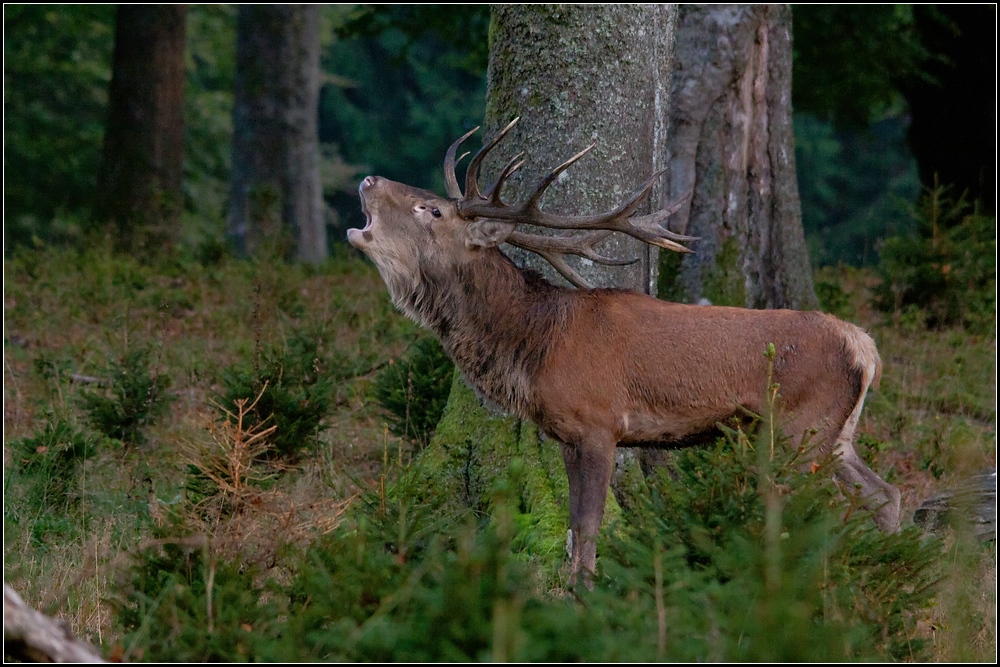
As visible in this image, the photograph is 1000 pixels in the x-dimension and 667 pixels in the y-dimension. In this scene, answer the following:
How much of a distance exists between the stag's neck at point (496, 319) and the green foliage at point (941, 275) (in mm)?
6143

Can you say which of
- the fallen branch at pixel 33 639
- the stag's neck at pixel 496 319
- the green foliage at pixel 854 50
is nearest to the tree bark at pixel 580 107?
the stag's neck at pixel 496 319

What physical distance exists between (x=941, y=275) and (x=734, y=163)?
122 inches

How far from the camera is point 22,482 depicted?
7020mm

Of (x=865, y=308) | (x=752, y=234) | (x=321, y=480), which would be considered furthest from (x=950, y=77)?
(x=321, y=480)

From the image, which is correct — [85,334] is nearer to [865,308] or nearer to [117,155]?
[117,155]

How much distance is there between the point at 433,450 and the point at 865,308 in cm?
662

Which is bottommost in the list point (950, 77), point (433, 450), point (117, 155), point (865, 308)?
point (433, 450)

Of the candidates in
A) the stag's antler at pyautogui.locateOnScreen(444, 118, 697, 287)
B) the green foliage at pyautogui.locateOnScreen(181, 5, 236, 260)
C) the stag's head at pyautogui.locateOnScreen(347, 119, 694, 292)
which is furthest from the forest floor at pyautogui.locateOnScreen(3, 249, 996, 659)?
the green foliage at pyautogui.locateOnScreen(181, 5, 236, 260)

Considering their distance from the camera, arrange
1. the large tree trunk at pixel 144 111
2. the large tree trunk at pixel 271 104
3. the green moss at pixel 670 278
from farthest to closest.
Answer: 1. the large tree trunk at pixel 271 104
2. the large tree trunk at pixel 144 111
3. the green moss at pixel 670 278

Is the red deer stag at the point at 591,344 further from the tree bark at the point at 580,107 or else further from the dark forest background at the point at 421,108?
the dark forest background at the point at 421,108

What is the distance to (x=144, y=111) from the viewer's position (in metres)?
15.8

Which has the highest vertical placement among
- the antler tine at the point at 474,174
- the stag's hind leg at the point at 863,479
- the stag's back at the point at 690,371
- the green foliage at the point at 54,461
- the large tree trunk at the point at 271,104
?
the large tree trunk at the point at 271,104

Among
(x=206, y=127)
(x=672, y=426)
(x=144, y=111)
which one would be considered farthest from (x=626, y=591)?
(x=206, y=127)

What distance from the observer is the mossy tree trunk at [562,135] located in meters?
6.53
